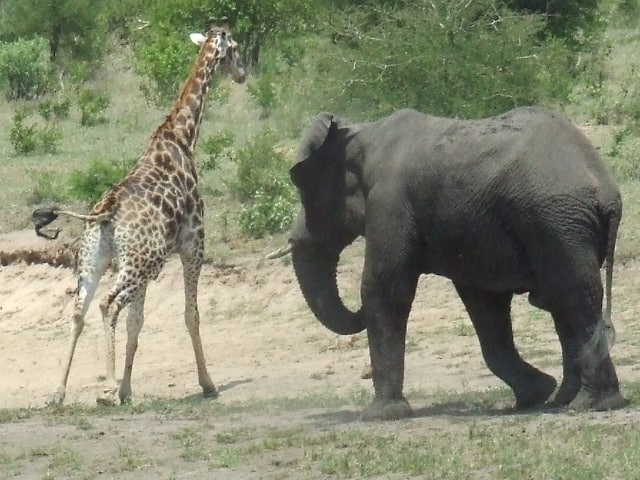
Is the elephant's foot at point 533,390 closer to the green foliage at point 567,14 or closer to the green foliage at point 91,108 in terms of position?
the green foliage at point 567,14

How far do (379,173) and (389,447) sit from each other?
1985 millimetres

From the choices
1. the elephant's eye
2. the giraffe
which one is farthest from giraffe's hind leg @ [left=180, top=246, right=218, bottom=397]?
the elephant's eye

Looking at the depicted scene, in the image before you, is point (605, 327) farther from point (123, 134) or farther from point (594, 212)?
point (123, 134)

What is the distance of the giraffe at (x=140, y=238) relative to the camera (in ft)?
36.1

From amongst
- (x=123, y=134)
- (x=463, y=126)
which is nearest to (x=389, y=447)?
(x=463, y=126)

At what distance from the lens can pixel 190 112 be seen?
12.5 metres

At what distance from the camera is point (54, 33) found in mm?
35000

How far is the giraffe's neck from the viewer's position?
1223 cm

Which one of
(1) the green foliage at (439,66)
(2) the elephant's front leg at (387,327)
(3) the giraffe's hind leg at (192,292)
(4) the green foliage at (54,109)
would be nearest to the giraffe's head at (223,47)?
(3) the giraffe's hind leg at (192,292)

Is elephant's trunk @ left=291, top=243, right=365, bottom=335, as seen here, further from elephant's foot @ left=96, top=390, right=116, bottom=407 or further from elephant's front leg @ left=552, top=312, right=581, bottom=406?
elephant's foot @ left=96, top=390, right=116, bottom=407

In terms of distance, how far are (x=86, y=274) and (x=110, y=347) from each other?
0.64 m

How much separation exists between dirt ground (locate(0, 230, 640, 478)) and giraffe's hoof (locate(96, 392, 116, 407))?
2.77 ft

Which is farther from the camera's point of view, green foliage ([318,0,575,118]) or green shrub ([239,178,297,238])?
green foliage ([318,0,575,118])

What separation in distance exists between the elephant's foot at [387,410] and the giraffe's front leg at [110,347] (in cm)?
267
